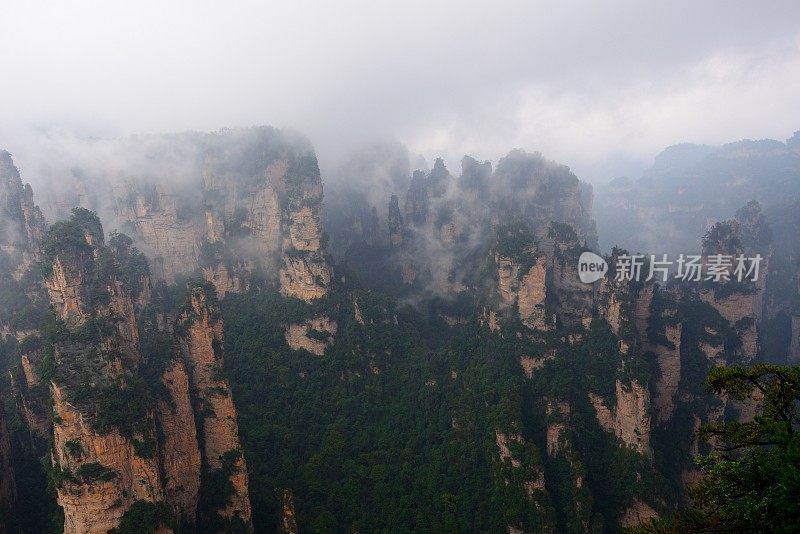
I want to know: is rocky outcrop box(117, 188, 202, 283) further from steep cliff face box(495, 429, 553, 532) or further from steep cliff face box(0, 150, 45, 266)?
steep cliff face box(495, 429, 553, 532)

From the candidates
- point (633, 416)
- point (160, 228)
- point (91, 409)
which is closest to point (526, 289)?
point (633, 416)

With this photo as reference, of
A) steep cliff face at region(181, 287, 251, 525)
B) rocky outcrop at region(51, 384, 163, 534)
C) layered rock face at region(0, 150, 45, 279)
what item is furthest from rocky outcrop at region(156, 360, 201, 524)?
layered rock face at region(0, 150, 45, 279)

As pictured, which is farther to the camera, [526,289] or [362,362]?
[362,362]

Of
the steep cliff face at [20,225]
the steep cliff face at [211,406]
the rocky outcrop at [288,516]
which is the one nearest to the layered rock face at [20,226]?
the steep cliff face at [20,225]

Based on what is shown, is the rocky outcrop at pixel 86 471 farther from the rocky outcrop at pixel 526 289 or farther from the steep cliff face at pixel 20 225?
the rocky outcrop at pixel 526 289

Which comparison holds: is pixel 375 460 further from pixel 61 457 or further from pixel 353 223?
pixel 353 223

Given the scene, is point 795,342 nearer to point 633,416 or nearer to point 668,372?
point 668,372

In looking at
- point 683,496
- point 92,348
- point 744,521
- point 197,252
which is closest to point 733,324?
point 683,496

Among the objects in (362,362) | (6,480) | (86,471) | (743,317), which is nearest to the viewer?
(86,471)
